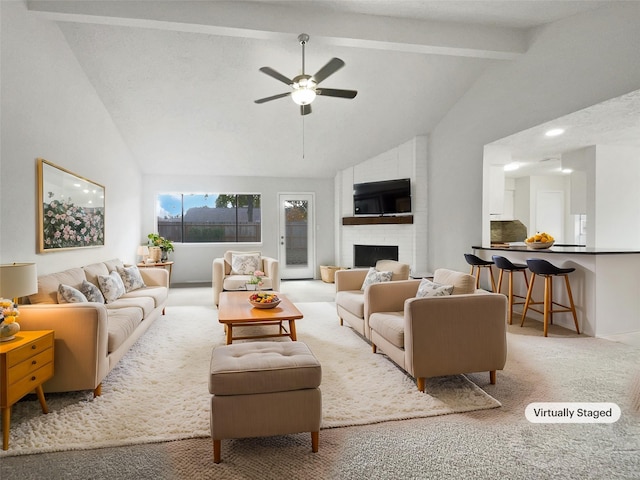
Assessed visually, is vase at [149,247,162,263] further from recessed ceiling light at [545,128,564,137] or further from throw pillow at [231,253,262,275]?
recessed ceiling light at [545,128,564,137]

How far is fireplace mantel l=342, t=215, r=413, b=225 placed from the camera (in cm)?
715

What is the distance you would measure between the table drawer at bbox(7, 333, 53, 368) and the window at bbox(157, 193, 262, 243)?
5954mm

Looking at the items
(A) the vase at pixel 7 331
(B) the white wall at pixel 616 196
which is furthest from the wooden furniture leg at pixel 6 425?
(B) the white wall at pixel 616 196

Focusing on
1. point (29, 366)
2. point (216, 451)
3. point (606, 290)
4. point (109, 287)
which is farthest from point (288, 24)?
point (606, 290)

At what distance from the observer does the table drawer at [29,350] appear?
6.88 feet

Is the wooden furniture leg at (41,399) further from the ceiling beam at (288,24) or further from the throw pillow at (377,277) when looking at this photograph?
the ceiling beam at (288,24)

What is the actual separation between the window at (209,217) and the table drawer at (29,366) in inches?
235

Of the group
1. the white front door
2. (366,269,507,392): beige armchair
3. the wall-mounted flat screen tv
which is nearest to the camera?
(366,269,507,392): beige armchair

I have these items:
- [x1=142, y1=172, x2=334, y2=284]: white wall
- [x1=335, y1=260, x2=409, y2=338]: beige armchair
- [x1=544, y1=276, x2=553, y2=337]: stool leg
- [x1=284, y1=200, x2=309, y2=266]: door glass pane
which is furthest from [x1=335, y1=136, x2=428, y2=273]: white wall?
[x1=544, y1=276, x2=553, y2=337]: stool leg

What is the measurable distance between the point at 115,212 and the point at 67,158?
6.29ft

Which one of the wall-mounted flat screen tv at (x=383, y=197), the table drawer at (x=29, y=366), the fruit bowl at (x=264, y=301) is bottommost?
the table drawer at (x=29, y=366)

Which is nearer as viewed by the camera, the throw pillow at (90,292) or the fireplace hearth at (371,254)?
the throw pillow at (90,292)

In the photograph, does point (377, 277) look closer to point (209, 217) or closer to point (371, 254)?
point (371, 254)

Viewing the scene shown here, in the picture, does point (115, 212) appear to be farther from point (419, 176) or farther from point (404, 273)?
point (419, 176)
